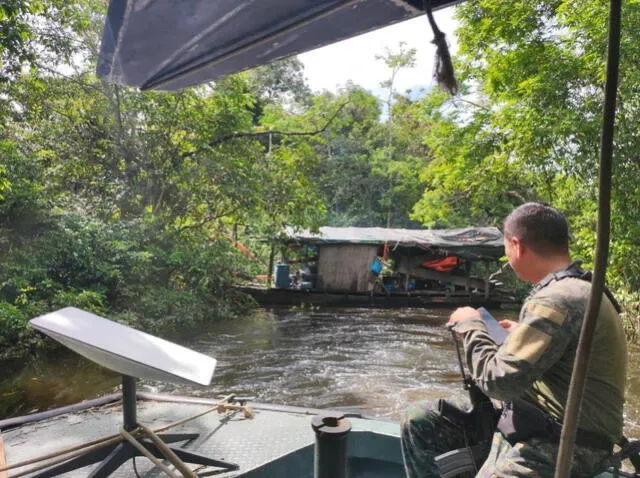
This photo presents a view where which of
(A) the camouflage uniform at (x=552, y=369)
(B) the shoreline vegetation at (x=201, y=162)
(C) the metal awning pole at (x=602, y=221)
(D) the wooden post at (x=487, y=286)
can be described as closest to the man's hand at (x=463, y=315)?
(A) the camouflage uniform at (x=552, y=369)

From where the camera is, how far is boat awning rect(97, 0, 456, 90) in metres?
1.49

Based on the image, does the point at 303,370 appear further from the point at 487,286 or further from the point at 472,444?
the point at 487,286

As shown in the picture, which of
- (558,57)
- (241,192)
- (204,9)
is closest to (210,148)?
(241,192)

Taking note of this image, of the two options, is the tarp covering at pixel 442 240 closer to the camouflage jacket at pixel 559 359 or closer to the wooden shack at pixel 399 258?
the wooden shack at pixel 399 258

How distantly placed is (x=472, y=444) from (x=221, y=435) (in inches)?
61.5

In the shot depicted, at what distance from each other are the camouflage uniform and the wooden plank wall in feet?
45.8

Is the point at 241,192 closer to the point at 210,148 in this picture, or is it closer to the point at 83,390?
the point at 210,148

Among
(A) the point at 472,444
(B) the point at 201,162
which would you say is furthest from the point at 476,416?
(B) the point at 201,162

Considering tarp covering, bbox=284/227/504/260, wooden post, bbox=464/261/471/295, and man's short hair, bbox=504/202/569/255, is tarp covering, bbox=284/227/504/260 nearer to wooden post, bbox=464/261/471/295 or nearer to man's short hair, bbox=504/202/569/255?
wooden post, bbox=464/261/471/295

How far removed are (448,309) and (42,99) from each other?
13002mm

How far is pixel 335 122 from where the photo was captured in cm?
1359

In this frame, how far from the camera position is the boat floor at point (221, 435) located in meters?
2.47

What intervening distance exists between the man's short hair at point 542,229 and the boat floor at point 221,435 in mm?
1506

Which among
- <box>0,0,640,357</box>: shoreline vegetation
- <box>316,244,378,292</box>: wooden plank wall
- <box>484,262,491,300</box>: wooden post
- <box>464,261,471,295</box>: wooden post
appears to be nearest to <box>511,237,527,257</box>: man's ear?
<box>0,0,640,357</box>: shoreline vegetation
